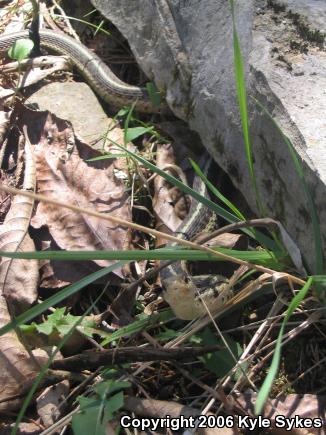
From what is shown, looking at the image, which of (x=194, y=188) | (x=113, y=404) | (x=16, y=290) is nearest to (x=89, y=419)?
(x=113, y=404)

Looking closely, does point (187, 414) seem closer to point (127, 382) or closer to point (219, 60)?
point (127, 382)

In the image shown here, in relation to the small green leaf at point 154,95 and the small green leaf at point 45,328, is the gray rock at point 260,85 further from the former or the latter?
the small green leaf at point 45,328

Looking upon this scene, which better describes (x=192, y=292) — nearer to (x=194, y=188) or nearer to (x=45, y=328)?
(x=45, y=328)

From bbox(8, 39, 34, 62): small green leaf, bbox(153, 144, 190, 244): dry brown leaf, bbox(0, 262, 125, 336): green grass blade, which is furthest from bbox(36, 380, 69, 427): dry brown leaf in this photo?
bbox(8, 39, 34, 62): small green leaf

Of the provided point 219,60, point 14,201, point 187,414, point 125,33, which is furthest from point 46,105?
point 187,414

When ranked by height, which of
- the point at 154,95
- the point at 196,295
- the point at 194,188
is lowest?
the point at 196,295

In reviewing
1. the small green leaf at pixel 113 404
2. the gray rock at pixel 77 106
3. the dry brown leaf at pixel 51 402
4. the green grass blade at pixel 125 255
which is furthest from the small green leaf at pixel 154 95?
the small green leaf at pixel 113 404

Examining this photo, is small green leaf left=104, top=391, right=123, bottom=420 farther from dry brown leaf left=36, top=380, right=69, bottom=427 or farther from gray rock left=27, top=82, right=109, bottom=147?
gray rock left=27, top=82, right=109, bottom=147
